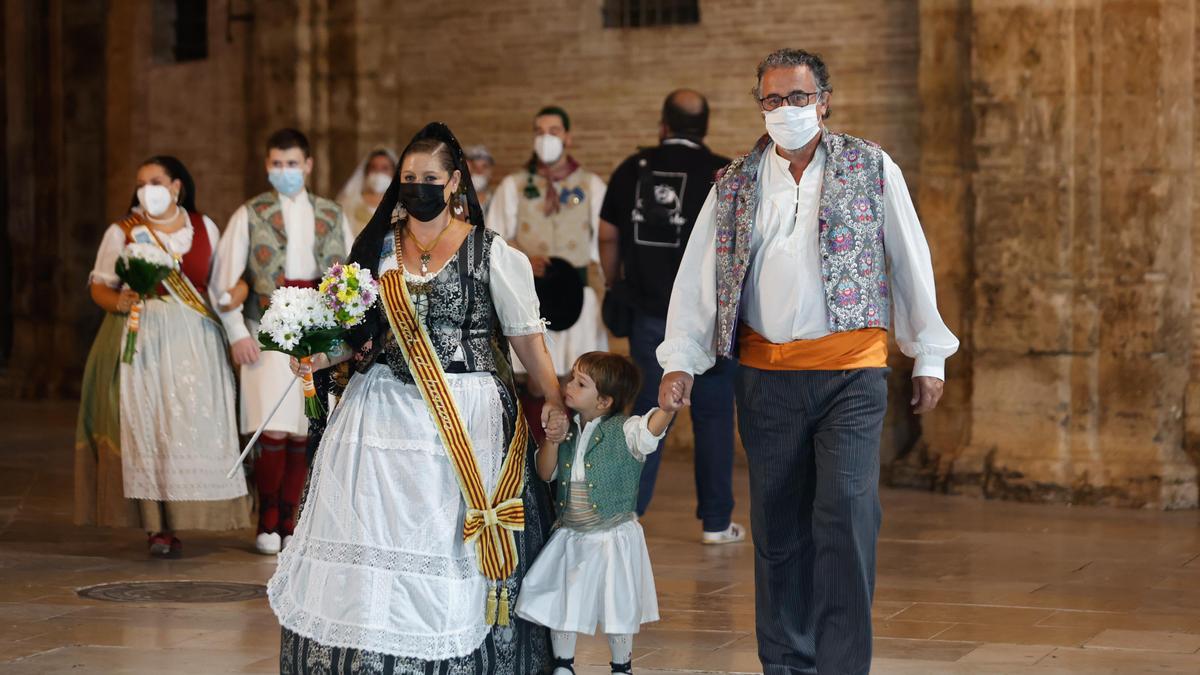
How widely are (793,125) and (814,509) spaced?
1.11 meters

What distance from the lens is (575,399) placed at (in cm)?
648

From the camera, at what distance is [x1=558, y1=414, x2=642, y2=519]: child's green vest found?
6.36 metres

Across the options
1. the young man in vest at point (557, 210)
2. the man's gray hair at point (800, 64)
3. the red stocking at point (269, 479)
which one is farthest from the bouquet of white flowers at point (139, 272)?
the man's gray hair at point (800, 64)

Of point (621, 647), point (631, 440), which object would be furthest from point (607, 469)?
point (621, 647)

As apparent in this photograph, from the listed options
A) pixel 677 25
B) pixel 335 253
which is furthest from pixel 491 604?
pixel 677 25

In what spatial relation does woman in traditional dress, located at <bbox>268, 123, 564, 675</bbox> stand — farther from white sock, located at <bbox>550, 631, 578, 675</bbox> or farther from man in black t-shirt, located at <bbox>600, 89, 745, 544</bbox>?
man in black t-shirt, located at <bbox>600, 89, 745, 544</bbox>

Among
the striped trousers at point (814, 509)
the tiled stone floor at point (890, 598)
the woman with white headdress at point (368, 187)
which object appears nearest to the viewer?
the striped trousers at point (814, 509)

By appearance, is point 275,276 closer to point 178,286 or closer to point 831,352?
point 178,286

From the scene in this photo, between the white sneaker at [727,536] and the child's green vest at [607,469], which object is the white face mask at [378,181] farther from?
the child's green vest at [607,469]

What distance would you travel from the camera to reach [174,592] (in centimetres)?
834

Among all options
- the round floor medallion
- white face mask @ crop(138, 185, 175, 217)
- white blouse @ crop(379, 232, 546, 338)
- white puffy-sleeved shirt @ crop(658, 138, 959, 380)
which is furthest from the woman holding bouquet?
white puffy-sleeved shirt @ crop(658, 138, 959, 380)

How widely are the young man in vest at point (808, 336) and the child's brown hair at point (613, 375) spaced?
63cm

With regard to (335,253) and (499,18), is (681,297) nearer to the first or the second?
(335,253)

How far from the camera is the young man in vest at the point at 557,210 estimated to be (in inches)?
403
